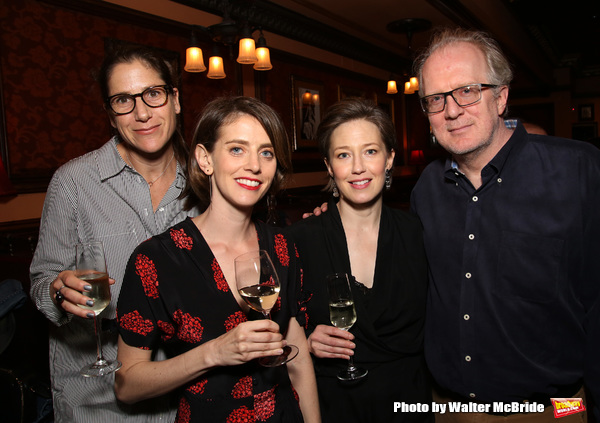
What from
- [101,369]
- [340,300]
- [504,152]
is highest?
[504,152]

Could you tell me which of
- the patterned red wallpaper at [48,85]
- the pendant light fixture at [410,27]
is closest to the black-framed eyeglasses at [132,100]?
the patterned red wallpaper at [48,85]

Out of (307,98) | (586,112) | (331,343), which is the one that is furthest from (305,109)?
(586,112)

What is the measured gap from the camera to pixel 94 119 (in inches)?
172

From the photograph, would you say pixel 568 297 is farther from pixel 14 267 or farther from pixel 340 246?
pixel 14 267

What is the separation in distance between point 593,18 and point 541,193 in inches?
372

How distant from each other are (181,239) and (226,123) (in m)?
0.44

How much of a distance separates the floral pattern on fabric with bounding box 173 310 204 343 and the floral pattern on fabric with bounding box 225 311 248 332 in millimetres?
84

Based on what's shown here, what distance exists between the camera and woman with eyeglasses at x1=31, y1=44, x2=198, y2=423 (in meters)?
1.70

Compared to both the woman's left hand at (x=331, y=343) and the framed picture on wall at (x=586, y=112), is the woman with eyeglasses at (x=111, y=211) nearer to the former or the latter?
the woman's left hand at (x=331, y=343)

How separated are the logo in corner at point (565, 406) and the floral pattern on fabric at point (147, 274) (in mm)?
1548

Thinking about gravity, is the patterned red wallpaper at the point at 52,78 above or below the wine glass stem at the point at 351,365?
above

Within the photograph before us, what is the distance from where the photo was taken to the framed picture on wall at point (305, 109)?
24.3 feet

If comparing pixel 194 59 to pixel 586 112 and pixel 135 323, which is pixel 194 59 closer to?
pixel 135 323

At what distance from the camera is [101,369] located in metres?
1.36
